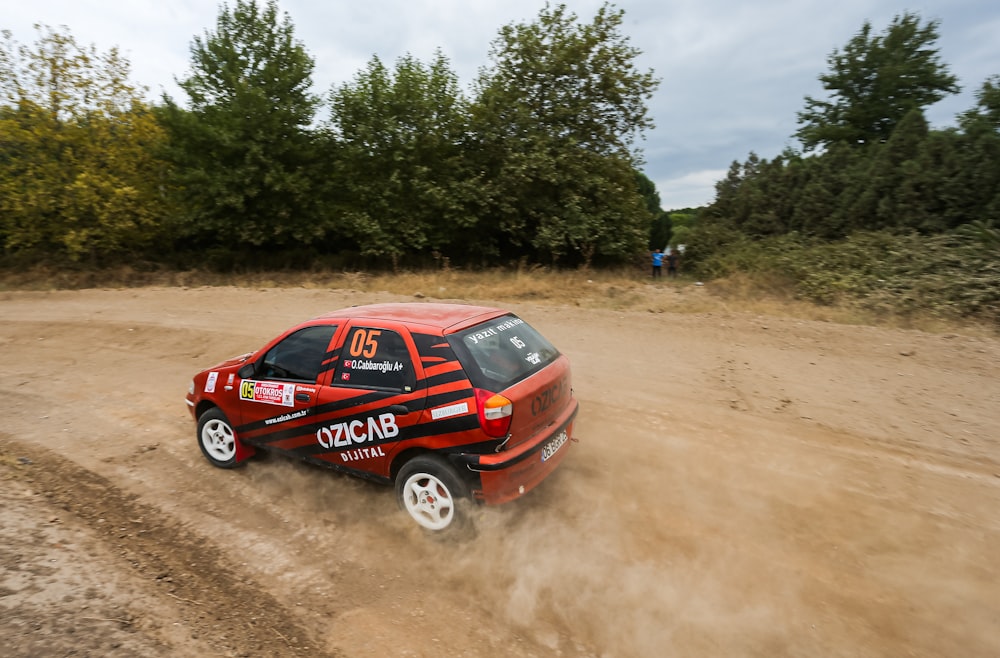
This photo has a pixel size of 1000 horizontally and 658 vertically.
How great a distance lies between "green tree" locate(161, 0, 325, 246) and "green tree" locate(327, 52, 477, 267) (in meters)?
1.33

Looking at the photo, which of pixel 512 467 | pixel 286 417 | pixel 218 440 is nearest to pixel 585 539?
pixel 512 467

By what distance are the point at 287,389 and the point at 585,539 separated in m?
2.78

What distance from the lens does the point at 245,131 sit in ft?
59.0

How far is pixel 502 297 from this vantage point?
1394 cm

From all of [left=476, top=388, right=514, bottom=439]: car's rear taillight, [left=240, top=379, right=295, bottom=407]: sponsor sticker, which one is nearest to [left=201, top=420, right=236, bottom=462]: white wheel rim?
[left=240, top=379, right=295, bottom=407]: sponsor sticker

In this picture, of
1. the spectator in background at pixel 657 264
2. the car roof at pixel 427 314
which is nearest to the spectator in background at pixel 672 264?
the spectator in background at pixel 657 264

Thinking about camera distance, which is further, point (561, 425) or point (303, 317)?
point (303, 317)

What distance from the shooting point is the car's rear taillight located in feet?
12.3

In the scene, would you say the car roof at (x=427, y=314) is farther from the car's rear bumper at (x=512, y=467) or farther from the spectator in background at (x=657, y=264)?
the spectator in background at (x=657, y=264)

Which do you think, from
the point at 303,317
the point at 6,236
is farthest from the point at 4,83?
the point at 303,317

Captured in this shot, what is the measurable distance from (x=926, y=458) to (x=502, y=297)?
983 cm

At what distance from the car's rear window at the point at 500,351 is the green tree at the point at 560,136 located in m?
15.6

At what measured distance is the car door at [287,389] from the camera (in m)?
4.54

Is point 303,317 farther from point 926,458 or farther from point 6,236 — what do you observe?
point 6,236
